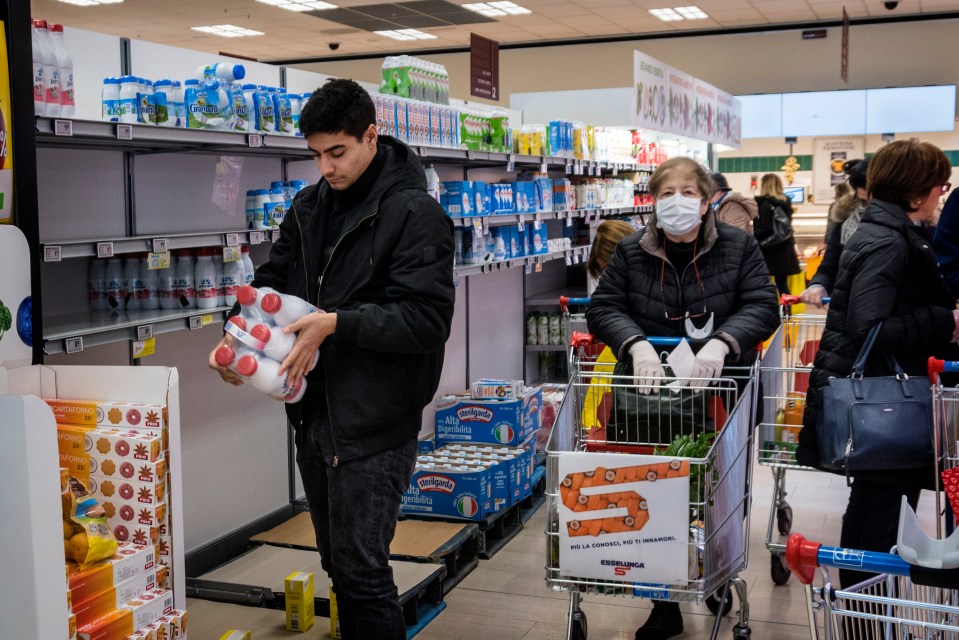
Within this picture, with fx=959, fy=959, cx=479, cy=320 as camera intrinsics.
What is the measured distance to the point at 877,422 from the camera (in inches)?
116

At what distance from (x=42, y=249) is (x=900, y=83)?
14831 mm

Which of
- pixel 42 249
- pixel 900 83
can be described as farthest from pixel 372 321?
pixel 900 83

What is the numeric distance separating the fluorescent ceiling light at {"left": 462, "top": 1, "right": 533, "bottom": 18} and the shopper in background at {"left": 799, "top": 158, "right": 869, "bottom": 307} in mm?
8026

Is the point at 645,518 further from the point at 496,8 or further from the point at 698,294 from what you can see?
the point at 496,8

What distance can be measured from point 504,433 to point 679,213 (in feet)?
7.56

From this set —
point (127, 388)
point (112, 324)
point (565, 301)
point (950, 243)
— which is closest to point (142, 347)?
point (112, 324)

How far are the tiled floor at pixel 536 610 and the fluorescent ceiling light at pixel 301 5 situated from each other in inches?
385

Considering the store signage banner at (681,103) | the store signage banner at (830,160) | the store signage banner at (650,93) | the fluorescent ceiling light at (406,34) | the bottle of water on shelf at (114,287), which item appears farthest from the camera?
the fluorescent ceiling light at (406,34)

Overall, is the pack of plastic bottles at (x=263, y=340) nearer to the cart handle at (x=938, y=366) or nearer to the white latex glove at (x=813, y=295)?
the cart handle at (x=938, y=366)

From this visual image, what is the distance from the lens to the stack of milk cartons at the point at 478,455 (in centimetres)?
452

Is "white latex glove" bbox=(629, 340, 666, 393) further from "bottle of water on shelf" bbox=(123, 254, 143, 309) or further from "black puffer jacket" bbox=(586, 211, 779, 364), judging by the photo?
"bottle of water on shelf" bbox=(123, 254, 143, 309)

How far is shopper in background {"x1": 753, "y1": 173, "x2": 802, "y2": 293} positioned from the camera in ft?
28.0

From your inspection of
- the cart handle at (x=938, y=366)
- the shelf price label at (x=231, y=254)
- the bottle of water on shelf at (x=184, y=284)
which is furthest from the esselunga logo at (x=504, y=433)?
the cart handle at (x=938, y=366)

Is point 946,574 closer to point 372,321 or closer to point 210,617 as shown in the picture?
Answer: point 372,321
